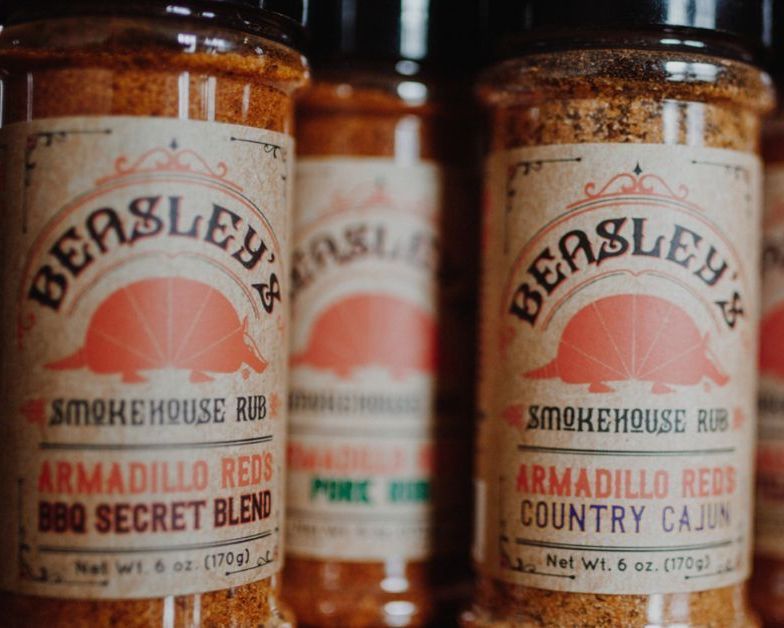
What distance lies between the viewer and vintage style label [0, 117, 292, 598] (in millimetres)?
655

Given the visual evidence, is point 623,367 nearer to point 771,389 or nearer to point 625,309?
point 625,309

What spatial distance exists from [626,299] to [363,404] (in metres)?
0.24

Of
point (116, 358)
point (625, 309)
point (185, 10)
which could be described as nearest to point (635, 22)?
point (625, 309)

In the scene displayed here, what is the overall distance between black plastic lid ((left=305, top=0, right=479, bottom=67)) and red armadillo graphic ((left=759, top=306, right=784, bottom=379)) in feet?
1.23

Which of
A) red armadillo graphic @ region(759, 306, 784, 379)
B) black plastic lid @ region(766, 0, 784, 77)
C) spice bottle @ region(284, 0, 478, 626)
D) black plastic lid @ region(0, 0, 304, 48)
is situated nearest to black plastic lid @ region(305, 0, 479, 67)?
spice bottle @ region(284, 0, 478, 626)

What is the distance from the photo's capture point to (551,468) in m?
0.75

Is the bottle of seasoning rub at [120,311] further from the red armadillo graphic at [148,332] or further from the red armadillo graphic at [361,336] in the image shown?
the red armadillo graphic at [361,336]

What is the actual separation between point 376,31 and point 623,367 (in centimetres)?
32

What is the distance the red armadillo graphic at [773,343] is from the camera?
98cm

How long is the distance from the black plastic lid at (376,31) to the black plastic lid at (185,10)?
126 millimetres

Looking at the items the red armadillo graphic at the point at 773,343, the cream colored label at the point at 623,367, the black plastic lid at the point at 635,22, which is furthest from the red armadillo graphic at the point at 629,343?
the red armadillo graphic at the point at 773,343

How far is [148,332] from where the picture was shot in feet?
2.17

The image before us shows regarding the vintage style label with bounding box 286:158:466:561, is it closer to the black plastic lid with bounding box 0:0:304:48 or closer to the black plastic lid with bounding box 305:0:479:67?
the black plastic lid with bounding box 305:0:479:67

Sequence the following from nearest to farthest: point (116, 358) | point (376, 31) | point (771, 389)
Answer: point (116, 358)
point (376, 31)
point (771, 389)
